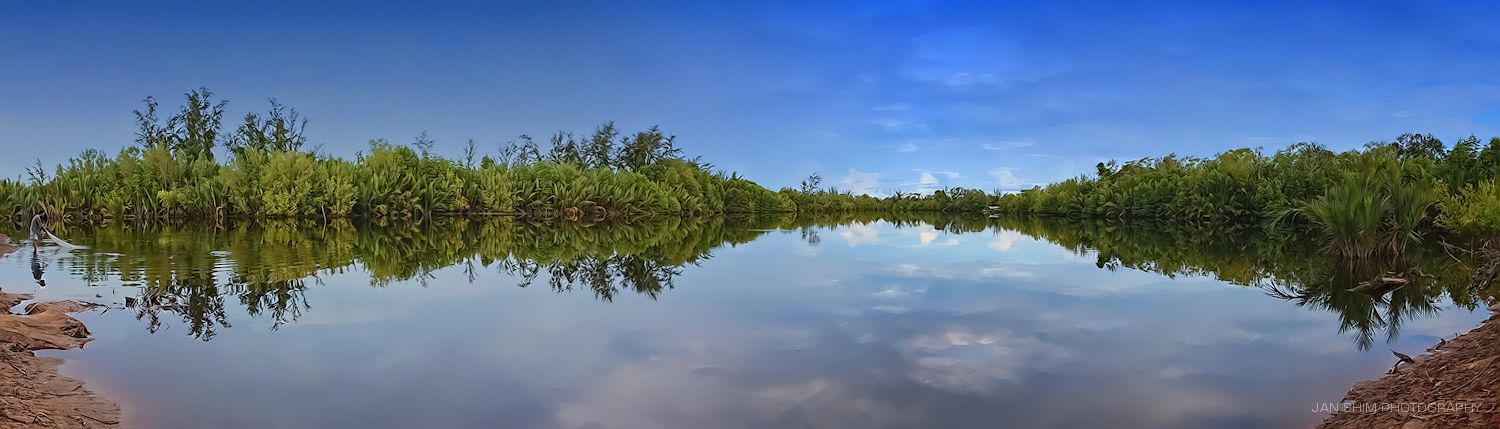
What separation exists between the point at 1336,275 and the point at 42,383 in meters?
10.3

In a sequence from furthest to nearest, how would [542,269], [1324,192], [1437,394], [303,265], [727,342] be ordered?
1. [1324,192]
2. [542,269]
3. [303,265]
4. [727,342]
5. [1437,394]

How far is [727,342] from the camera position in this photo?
446 cm

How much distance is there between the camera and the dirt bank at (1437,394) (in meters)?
2.50

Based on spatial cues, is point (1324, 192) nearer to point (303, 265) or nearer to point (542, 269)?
point (542, 269)

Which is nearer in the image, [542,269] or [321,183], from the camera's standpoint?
[542,269]

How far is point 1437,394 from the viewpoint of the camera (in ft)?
9.43

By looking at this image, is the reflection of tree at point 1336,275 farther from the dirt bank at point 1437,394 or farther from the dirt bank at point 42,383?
the dirt bank at point 42,383

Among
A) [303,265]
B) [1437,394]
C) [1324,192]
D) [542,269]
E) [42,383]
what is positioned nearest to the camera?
[1437,394]

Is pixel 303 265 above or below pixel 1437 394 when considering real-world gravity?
above

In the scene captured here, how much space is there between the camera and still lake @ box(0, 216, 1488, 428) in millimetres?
3150

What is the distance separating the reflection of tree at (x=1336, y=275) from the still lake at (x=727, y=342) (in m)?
0.05

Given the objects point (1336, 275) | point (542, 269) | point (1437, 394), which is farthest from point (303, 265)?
point (1336, 275)

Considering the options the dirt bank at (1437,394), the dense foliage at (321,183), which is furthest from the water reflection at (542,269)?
the dense foliage at (321,183)

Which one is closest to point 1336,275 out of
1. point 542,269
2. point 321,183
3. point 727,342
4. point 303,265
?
point 727,342
